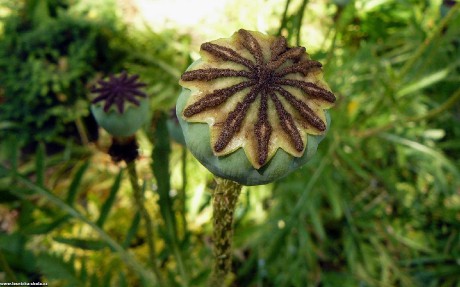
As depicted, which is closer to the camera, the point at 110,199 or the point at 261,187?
the point at 110,199

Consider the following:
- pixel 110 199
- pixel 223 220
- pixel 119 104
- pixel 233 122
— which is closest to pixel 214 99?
pixel 233 122

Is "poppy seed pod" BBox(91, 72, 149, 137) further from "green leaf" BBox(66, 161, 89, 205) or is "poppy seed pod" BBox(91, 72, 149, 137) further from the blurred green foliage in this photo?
the blurred green foliage

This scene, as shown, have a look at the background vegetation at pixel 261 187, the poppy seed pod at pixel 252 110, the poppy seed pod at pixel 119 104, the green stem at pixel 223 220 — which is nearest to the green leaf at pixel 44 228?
the background vegetation at pixel 261 187

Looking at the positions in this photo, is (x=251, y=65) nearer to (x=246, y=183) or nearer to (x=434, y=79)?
(x=246, y=183)

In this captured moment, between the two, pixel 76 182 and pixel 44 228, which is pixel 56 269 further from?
pixel 76 182

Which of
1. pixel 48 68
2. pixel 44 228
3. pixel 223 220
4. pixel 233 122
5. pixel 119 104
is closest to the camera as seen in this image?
pixel 233 122

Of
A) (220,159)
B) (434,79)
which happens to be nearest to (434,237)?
(434,79)

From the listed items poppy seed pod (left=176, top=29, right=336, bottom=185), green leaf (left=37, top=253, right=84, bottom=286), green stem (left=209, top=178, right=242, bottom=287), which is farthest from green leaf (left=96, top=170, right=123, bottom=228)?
poppy seed pod (left=176, top=29, right=336, bottom=185)

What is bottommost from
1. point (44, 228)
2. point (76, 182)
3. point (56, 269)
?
point (56, 269)

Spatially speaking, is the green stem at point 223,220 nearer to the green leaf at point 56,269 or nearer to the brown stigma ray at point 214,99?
the brown stigma ray at point 214,99
